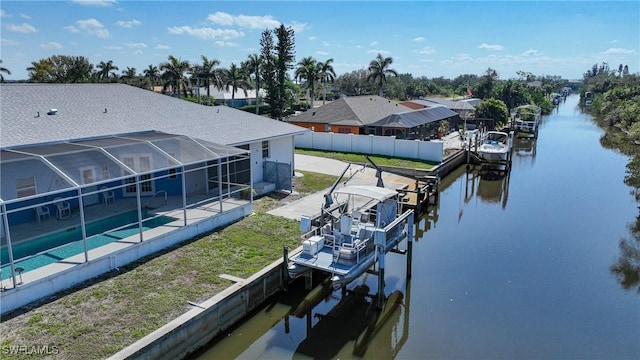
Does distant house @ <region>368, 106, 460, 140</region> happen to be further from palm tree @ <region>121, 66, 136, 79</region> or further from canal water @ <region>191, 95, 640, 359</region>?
palm tree @ <region>121, 66, 136, 79</region>

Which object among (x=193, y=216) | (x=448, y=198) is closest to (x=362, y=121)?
(x=448, y=198)

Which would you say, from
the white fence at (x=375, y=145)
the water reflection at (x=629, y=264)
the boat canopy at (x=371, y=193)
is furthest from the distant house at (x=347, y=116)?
the boat canopy at (x=371, y=193)

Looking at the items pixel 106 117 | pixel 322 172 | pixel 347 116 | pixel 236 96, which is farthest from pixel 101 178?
pixel 236 96

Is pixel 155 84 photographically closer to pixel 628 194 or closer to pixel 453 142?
pixel 453 142

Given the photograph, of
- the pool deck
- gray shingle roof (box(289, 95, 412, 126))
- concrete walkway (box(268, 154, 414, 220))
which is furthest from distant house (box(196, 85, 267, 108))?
the pool deck

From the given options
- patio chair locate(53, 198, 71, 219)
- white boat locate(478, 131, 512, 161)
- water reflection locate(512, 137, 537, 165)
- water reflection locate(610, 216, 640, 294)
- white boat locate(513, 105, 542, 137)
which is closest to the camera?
patio chair locate(53, 198, 71, 219)

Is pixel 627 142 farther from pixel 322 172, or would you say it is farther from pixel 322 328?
pixel 322 328
